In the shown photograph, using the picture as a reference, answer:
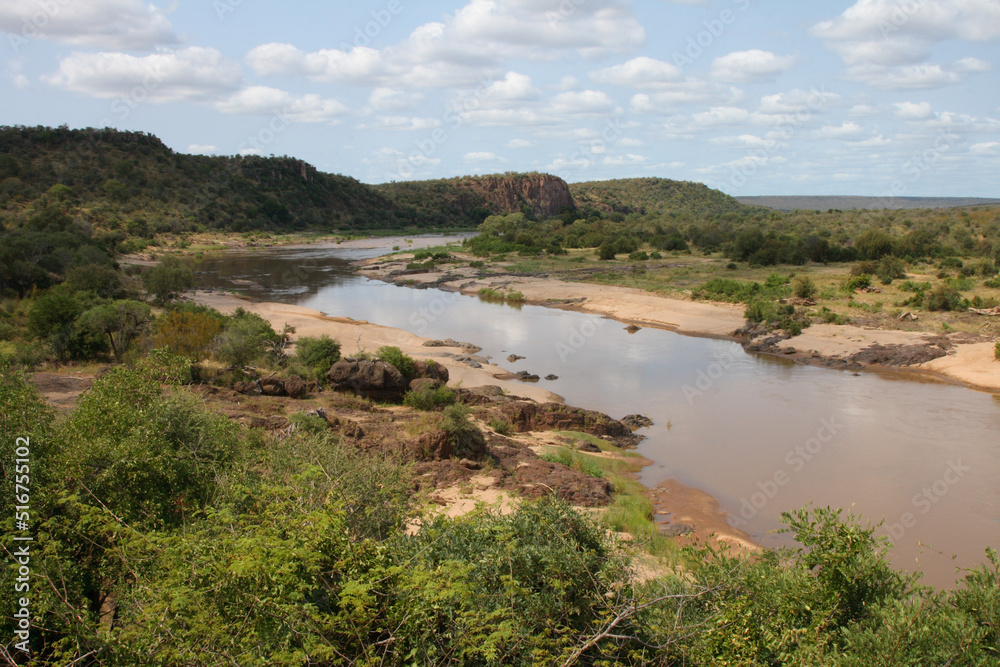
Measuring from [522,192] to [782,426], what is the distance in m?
121

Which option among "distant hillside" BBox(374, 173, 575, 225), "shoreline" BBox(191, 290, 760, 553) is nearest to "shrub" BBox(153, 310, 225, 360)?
"shoreline" BBox(191, 290, 760, 553)

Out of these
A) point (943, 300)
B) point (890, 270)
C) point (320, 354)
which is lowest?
point (320, 354)

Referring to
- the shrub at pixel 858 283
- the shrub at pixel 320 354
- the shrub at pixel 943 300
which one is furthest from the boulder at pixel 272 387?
Result: the shrub at pixel 858 283

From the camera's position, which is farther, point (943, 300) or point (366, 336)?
point (943, 300)

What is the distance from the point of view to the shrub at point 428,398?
16.3m

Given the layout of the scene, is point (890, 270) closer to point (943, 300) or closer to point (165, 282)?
point (943, 300)

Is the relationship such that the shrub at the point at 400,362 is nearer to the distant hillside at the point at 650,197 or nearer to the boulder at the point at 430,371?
the boulder at the point at 430,371

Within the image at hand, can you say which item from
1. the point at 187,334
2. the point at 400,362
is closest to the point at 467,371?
the point at 400,362

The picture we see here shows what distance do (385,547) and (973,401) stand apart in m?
21.1

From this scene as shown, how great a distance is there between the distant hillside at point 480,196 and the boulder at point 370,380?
97570 millimetres

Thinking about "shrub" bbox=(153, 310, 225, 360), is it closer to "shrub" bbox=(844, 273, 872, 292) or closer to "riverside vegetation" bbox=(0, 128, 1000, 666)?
"riverside vegetation" bbox=(0, 128, 1000, 666)

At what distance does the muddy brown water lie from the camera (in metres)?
12.5

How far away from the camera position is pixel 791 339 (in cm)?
2784

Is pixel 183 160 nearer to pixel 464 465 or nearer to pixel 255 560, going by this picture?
pixel 464 465
